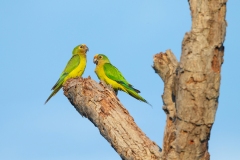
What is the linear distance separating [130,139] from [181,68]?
1.81 m

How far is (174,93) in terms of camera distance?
6.30 metres

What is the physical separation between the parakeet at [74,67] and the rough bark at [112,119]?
6.82 ft

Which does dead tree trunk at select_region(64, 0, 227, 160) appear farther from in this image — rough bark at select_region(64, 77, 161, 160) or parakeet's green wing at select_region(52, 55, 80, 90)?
parakeet's green wing at select_region(52, 55, 80, 90)

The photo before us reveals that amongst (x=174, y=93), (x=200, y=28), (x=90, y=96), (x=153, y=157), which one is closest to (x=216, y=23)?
(x=200, y=28)

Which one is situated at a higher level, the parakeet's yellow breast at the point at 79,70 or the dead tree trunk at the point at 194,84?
the parakeet's yellow breast at the point at 79,70

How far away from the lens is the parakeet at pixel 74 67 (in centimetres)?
1122

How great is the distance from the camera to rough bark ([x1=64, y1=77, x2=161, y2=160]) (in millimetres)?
7262

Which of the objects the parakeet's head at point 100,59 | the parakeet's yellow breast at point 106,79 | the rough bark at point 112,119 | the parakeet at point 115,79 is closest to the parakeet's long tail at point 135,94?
the parakeet at point 115,79

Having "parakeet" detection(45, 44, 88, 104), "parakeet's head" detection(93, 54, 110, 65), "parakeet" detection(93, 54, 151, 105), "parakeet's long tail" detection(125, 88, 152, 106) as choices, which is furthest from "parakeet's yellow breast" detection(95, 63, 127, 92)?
"parakeet" detection(45, 44, 88, 104)

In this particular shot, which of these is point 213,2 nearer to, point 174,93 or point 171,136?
point 174,93

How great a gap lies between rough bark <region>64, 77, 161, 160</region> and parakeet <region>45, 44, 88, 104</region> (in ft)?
6.82

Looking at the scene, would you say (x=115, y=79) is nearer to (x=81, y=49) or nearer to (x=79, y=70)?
(x=79, y=70)

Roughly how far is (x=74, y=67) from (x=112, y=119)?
387 centimetres

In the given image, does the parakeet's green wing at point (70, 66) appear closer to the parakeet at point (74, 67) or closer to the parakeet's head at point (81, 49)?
the parakeet at point (74, 67)
